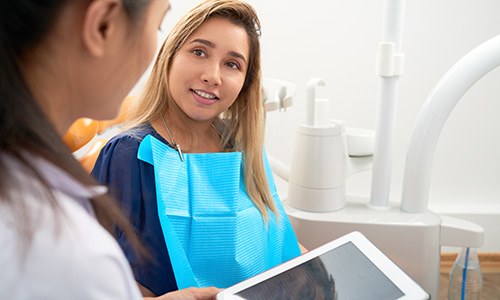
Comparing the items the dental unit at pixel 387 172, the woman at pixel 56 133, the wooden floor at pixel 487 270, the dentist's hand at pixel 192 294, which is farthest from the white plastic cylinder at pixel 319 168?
the wooden floor at pixel 487 270

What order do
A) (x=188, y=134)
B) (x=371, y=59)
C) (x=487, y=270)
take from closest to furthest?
(x=188, y=134) → (x=371, y=59) → (x=487, y=270)

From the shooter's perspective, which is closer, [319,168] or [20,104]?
[20,104]

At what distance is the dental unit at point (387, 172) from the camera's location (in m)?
1.08

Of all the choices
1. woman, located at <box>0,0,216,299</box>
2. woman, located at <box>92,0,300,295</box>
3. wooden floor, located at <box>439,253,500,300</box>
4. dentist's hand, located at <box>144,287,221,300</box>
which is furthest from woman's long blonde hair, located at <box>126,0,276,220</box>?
wooden floor, located at <box>439,253,500,300</box>

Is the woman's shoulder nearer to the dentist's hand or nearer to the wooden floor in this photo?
the dentist's hand

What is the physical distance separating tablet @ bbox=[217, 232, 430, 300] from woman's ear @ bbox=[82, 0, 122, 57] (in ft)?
1.28

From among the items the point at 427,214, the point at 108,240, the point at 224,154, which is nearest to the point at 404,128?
the point at 427,214

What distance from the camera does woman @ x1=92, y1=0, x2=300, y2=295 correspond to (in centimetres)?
91

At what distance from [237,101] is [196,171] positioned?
0.21 metres

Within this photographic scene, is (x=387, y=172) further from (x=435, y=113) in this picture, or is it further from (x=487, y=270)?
(x=487, y=270)

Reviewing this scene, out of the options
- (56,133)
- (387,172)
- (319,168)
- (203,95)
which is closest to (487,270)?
(387,172)

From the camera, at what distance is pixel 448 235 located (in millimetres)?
1111

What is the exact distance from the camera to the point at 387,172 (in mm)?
1168

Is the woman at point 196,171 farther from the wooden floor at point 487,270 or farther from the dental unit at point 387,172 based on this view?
the wooden floor at point 487,270
